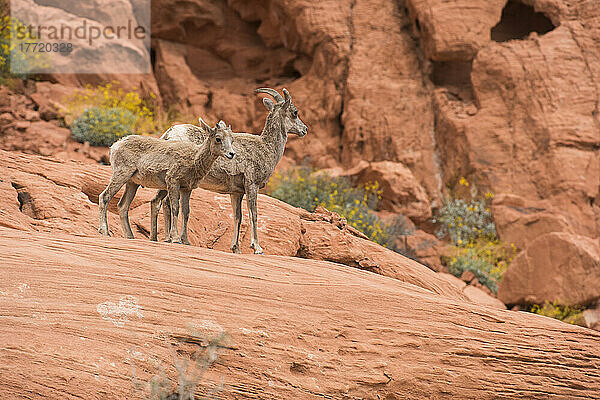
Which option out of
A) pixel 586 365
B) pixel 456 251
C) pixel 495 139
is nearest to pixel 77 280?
pixel 586 365

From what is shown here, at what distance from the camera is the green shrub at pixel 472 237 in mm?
12719

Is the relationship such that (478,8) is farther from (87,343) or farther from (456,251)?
(87,343)

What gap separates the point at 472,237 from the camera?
46.4 feet

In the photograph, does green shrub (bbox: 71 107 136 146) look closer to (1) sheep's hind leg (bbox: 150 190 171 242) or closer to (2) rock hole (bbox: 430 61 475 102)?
(1) sheep's hind leg (bbox: 150 190 171 242)

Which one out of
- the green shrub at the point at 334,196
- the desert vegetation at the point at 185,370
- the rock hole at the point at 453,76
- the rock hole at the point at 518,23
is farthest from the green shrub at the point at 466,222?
the desert vegetation at the point at 185,370

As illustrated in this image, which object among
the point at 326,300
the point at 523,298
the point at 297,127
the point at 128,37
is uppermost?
the point at 128,37

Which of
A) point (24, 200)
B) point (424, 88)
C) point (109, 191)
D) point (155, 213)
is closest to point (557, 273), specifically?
point (424, 88)

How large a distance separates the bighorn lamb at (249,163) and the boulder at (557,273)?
6.04 metres

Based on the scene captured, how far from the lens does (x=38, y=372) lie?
14.1ft

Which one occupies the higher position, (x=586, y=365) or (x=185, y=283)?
(x=185, y=283)

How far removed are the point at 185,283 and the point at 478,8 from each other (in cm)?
1205

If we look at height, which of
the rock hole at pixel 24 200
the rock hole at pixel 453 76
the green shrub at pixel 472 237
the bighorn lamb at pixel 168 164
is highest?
the rock hole at pixel 453 76

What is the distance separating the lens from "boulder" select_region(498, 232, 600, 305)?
1059 centimetres

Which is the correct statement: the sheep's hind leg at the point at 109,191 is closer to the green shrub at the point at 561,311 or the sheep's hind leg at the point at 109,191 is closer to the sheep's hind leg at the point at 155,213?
the sheep's hind leg at the point at 155,213
